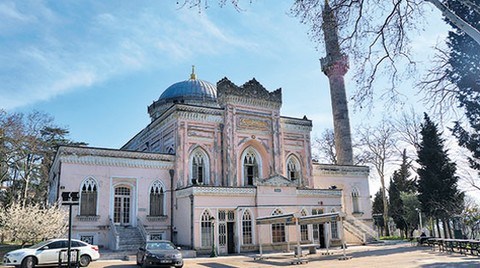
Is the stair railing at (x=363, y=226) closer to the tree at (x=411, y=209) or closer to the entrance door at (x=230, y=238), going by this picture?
the tree at (x=411, y=209)

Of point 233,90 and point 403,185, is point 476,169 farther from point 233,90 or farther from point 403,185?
point 403,185

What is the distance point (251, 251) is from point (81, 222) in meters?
10.8

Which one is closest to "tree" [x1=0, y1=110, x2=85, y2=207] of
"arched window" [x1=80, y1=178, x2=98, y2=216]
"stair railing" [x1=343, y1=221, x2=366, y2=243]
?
"arched window" [x1=80, y1=178, x2=98, y2=216]

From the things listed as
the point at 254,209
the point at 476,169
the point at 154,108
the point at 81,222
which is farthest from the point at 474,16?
the point at 154,108

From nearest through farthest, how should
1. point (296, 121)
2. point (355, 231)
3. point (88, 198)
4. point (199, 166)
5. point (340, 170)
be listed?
1. point (88, 198)
2. point (199, 166)
3. point (355, 231)
4. point (296, 121)
5. point (340, 170)

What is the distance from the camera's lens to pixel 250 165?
3078 centimetres

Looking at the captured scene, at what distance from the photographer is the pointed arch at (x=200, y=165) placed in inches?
1125

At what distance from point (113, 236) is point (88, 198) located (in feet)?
10.1

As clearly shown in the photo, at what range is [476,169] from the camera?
68.4 ft

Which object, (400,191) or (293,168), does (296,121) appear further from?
(400,191)

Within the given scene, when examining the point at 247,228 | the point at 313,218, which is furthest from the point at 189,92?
the point at 313,218

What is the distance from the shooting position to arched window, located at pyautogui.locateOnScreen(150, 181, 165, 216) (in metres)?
26.8

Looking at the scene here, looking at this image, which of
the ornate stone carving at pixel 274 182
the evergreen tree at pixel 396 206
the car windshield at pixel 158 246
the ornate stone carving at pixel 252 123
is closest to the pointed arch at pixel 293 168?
the ornate stone carving at pixel 252 123

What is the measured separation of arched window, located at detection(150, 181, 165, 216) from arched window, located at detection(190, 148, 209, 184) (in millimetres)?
2555
